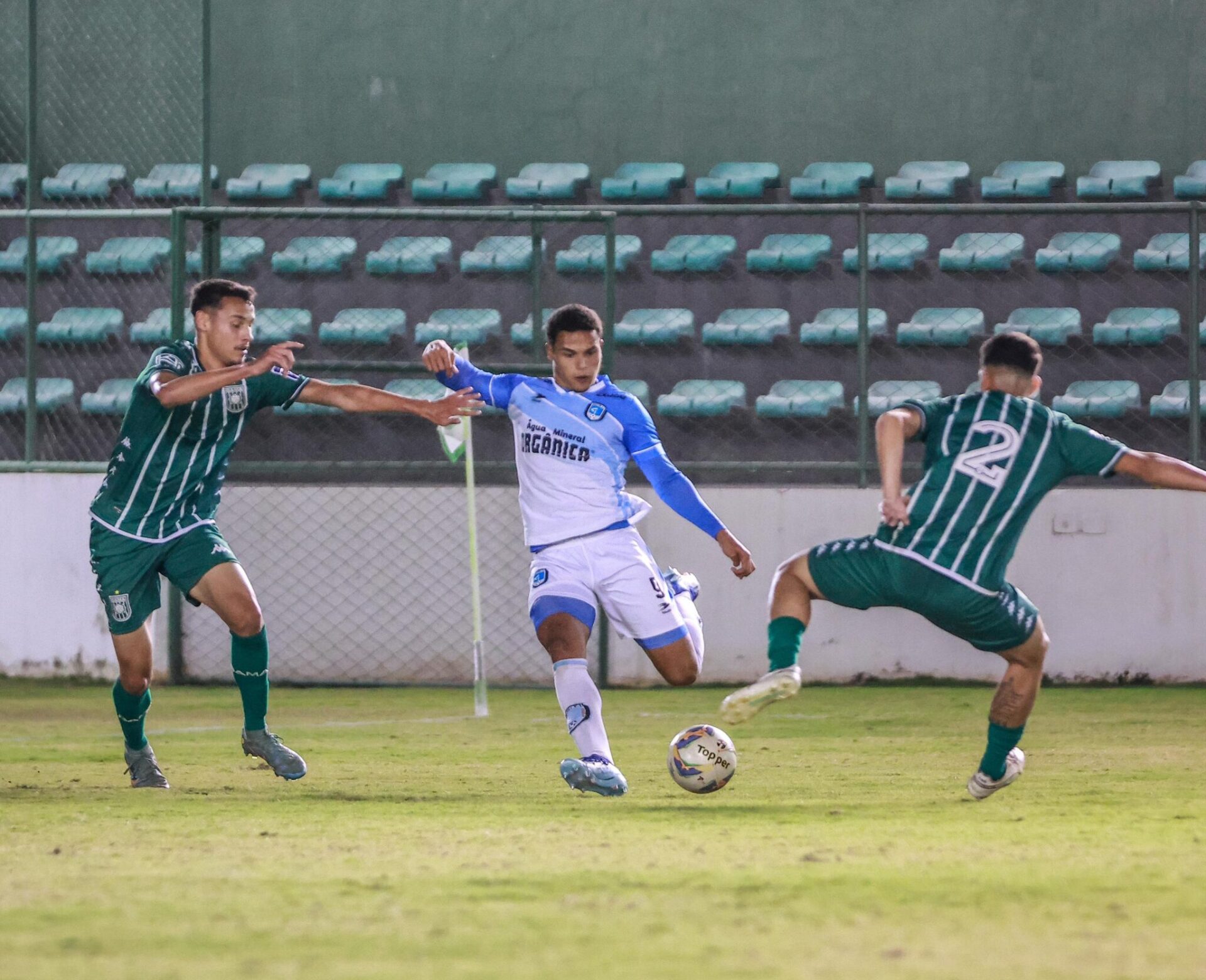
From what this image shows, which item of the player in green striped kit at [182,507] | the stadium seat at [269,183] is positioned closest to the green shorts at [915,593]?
the player in green striped kit at [182,507]

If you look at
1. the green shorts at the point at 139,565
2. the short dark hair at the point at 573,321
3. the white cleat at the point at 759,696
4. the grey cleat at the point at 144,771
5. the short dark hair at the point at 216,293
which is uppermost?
the short dark hair at the point at 216,293

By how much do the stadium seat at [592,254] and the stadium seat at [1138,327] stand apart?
3.83 metres

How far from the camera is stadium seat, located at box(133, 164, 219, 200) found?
51.8ft

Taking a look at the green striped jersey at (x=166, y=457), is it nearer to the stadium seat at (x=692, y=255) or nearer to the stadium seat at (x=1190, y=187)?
the stadium seat at (x=692, y=255)

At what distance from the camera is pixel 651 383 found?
13.8 metres

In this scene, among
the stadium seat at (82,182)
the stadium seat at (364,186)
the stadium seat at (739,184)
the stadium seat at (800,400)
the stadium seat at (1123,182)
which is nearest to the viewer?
the stadium seat at (800,400)

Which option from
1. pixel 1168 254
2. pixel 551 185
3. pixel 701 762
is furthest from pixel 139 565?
pixel 551 185

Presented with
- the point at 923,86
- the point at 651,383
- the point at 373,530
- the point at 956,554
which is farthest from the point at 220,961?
the point at 923,86

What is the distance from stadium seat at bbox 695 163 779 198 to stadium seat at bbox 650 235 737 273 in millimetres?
1309

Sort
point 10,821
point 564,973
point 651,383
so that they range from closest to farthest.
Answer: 1. point 564,973
2. point 10,821
3. point 651,383

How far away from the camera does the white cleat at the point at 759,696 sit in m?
5.54

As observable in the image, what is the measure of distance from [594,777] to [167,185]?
1130 centimetres

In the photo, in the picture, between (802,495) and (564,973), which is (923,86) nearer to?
(802,495)

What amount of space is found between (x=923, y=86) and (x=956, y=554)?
36.4 ft
